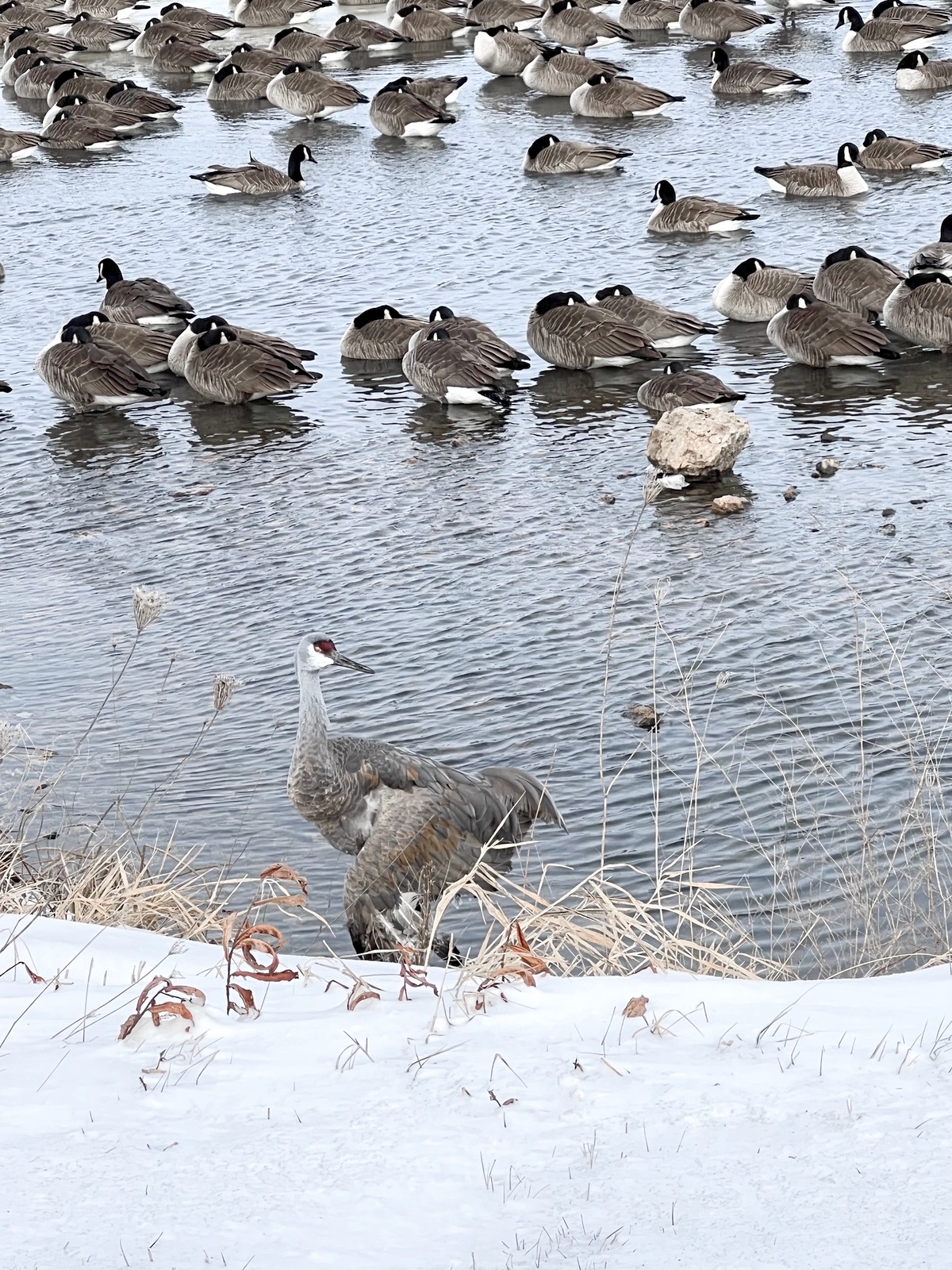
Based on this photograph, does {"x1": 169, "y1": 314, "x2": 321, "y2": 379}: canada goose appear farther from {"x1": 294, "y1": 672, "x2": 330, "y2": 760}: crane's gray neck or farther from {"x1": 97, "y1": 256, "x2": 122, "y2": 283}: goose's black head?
{"x1": 294, "y1": 672, "x2": 330, "y2": 760}: crane's gray neck

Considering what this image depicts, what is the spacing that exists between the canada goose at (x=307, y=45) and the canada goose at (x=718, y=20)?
5.86 metres

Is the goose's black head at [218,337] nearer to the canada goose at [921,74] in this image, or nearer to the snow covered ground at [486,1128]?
the snow covered ground at [486,1128]

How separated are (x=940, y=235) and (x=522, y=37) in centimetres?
1273

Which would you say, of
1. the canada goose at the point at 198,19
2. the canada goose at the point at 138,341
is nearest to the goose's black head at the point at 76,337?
the canada goose at the point at 138,341

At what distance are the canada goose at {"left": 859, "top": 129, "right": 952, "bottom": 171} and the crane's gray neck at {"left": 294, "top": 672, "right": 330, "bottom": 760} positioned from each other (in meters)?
14.1

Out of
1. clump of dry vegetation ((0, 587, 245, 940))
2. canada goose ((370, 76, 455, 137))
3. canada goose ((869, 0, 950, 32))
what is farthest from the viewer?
canada goose ((869, 0, 950, 32))

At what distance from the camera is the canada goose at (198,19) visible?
103 ft

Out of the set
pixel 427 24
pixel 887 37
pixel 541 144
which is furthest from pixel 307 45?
pixel 541 144

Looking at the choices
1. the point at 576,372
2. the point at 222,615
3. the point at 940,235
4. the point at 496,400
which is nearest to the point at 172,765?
the point at 222,615

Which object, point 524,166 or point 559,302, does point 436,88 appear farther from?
point 559,302

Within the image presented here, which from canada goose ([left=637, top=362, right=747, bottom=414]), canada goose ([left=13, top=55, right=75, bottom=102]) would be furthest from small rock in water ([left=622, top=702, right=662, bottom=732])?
canada goose ([left=13, top=55, right=75, bottom=102])

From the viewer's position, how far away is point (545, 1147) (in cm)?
314

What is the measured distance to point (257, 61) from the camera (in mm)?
26281

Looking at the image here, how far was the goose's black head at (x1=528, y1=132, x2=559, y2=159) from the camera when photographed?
19.7 meters
